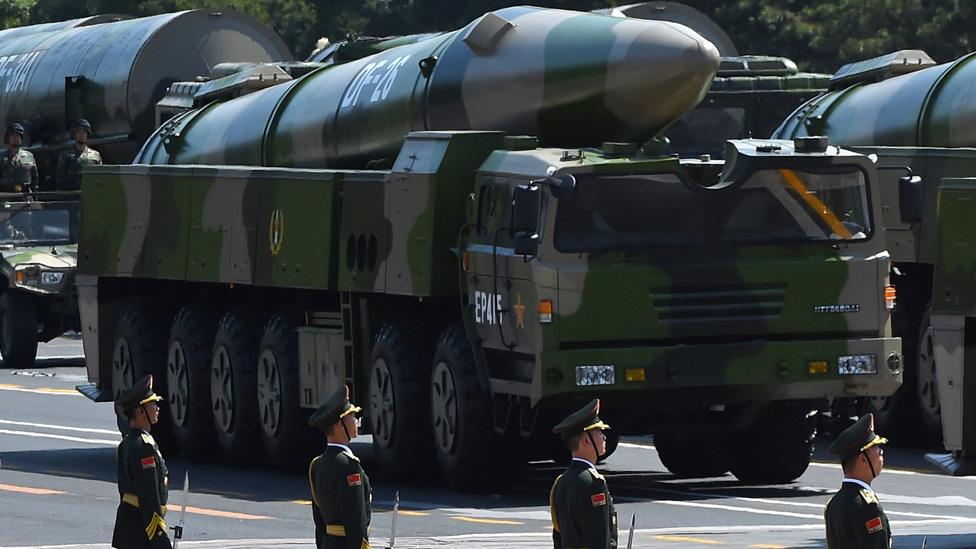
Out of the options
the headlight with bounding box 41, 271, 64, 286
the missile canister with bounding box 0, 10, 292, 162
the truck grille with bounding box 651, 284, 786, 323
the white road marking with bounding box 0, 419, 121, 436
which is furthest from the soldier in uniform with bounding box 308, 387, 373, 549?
the missile canister with bounding box 0, 10, 292, 162

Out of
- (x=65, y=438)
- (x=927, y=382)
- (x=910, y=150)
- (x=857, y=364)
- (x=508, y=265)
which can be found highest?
(x=508, y=265)

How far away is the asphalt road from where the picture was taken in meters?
18.2

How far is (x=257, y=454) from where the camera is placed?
23.9m

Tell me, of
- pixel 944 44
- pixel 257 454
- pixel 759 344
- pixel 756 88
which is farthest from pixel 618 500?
pixel 944 44

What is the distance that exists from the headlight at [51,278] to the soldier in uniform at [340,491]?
22.5 m

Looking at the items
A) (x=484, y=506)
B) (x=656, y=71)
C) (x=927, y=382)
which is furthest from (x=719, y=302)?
(x=927, y=382)

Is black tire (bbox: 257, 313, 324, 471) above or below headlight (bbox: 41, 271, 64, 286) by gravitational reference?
above

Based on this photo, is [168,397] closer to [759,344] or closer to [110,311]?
[110,311]

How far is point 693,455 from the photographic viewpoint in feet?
73.7

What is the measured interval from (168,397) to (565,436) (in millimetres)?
13110

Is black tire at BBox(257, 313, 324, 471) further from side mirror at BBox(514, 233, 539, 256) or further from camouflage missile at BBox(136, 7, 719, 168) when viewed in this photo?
side mirror at BBox(514, 233, 539, 256)

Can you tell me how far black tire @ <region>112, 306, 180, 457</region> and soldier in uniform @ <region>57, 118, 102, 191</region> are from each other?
13883 millimetres

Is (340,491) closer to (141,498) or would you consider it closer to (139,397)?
(141,498)

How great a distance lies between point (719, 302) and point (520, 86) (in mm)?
3163
